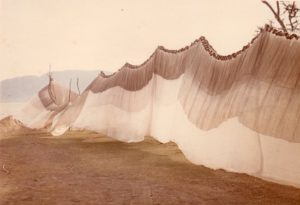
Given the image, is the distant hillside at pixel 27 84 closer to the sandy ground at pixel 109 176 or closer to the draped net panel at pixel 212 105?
the draped net panel at pixel 212 105

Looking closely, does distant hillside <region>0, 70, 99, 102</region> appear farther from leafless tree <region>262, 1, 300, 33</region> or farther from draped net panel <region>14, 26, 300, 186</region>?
leafless tree <region>262, 1, 300, 33</region>

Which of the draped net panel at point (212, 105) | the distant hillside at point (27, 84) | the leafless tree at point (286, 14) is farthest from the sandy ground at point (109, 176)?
the leafless tree at point (286, 14)

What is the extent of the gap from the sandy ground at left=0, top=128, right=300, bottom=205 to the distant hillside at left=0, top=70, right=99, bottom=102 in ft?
1.22

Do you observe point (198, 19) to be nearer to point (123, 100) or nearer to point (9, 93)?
point (123, 100)

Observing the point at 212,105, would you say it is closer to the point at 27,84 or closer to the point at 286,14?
the point at 286,14

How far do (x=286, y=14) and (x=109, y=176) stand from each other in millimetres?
2360

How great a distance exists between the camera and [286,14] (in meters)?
4.44

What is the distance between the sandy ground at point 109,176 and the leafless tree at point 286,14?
150cm

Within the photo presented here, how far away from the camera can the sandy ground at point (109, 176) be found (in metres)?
4.24

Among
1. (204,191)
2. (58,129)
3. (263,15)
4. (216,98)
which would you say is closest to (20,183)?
(58,129)

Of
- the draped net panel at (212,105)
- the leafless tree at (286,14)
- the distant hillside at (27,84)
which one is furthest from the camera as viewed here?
the distant hillside at (27,84)

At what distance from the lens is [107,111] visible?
15.5ft

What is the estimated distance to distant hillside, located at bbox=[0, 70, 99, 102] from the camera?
4.55m

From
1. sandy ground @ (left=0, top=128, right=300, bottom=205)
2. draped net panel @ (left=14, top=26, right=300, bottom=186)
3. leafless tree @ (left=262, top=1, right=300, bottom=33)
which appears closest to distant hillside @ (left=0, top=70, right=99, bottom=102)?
draped net panel @ (left=14, top=26, right=300, bottom=186)
